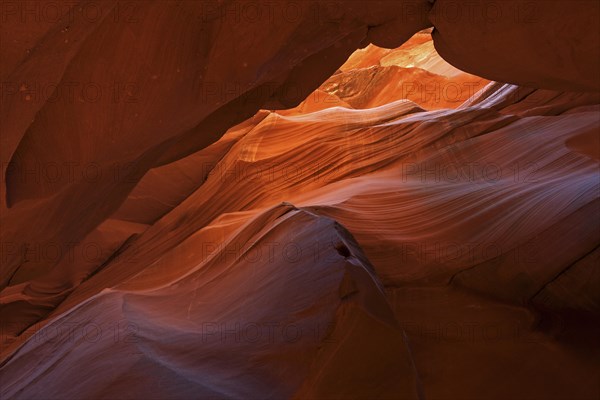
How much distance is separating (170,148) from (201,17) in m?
1.19

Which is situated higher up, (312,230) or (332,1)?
(332,1)

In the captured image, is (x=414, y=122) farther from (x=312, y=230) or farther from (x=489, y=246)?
(x=312, y=230)

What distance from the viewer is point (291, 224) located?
3.88m

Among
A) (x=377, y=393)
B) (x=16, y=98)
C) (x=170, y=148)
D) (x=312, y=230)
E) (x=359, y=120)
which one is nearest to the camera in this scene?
(x=16, y=98)

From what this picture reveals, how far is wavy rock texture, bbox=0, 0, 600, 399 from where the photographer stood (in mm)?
2801

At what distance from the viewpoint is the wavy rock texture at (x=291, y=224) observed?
280 centimetres

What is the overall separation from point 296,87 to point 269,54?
29.5 inches

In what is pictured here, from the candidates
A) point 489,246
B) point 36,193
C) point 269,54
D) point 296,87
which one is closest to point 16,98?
point 36,193

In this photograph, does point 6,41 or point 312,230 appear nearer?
point 6,41

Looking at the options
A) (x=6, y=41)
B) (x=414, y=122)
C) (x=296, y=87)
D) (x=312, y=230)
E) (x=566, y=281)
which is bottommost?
(x=566, y=281)

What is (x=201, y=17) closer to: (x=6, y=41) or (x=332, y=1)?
(x=332, y=1)

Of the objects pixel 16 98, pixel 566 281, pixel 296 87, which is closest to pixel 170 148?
pixel 296 87

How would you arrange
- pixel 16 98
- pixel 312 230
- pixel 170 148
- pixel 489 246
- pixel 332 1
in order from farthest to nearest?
pixel 489 246, pixel 170 148, pixel 312 230, pixel 332 1, pixel 16 98

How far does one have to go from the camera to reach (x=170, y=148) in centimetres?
389
